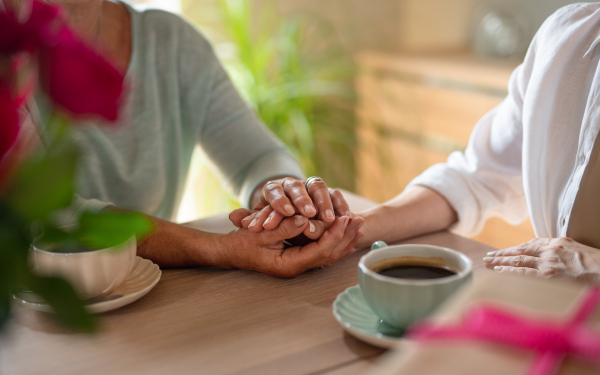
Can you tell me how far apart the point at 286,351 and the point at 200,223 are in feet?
1.76

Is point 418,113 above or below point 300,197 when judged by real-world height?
below

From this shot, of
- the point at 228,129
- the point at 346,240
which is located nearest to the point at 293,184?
the point at 346,240

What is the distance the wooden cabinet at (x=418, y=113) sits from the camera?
238cm

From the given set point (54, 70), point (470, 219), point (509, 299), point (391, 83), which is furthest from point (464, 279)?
point (391, 83)

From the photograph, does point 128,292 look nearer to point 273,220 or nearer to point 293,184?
point 273,220

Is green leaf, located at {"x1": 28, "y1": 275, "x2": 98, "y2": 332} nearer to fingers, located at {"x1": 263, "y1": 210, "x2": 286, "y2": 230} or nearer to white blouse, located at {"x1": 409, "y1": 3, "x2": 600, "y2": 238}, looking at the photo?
fingers, located at {"x1": 263, "y1": 210, "x2": 286, "y2": 230}

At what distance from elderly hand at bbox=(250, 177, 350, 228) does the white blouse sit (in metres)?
0.29

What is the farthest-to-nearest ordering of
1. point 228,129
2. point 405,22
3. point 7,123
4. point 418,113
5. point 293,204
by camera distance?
1. point 405,22
2. point 418,113
3. point 228,129
4. point 293,204
5. point 7,123

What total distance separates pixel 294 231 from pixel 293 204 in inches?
2.9

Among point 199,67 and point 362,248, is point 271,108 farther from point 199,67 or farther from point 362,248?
point 362,248

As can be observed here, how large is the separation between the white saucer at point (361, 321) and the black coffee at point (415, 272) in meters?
0.06

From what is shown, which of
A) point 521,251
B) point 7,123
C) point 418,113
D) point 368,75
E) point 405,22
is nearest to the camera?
point 7,123

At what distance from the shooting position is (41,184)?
398mm

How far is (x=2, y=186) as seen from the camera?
40 centimetres
